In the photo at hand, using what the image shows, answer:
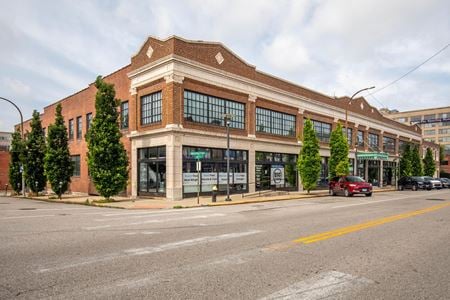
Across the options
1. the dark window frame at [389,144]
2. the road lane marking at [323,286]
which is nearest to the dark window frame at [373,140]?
the dark window frame at [389,144]

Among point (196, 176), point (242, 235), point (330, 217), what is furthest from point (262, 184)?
point (242, 235)

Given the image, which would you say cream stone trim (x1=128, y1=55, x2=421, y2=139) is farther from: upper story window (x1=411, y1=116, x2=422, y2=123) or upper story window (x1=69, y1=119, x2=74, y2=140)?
upper story window (x1=411, y1=116, x2=422, y2=123)

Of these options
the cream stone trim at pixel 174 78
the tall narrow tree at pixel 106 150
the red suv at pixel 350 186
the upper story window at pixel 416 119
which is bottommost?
the red suv at pixel 350 186

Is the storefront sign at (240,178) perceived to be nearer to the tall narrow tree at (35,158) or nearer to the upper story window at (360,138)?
the tall narrow tree at (35,158)

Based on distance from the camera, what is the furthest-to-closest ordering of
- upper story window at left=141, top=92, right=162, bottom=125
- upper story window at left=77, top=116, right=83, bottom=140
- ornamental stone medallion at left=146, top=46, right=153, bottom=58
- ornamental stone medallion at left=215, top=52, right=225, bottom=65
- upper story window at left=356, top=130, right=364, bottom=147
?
upper story window at left=356, top=130, right=364, bottom=147
upper story window at left=77, top=116, right=83, bottom=140
ornamental stone medallion at left=215, top=52, right=225, bottom=65
ornamental stone medallion at left=146, top=46, right=153, bottom=58
upper story window at left=141, top=92, right=162, bottom=125

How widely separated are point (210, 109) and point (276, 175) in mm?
9732

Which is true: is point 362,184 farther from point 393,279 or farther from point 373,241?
point 393,279

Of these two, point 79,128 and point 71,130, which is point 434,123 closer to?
point 79,128

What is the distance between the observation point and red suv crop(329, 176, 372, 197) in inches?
1054

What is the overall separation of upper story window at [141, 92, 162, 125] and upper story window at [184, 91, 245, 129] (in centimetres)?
209

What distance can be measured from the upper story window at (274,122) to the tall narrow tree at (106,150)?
1227cm

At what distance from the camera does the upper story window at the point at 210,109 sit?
23.8m

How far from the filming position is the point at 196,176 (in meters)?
23.8

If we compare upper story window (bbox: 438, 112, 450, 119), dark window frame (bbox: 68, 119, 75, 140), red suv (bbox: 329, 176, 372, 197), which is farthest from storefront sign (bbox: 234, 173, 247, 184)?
upper story window (bbox: 438, 112, 450, 119)
